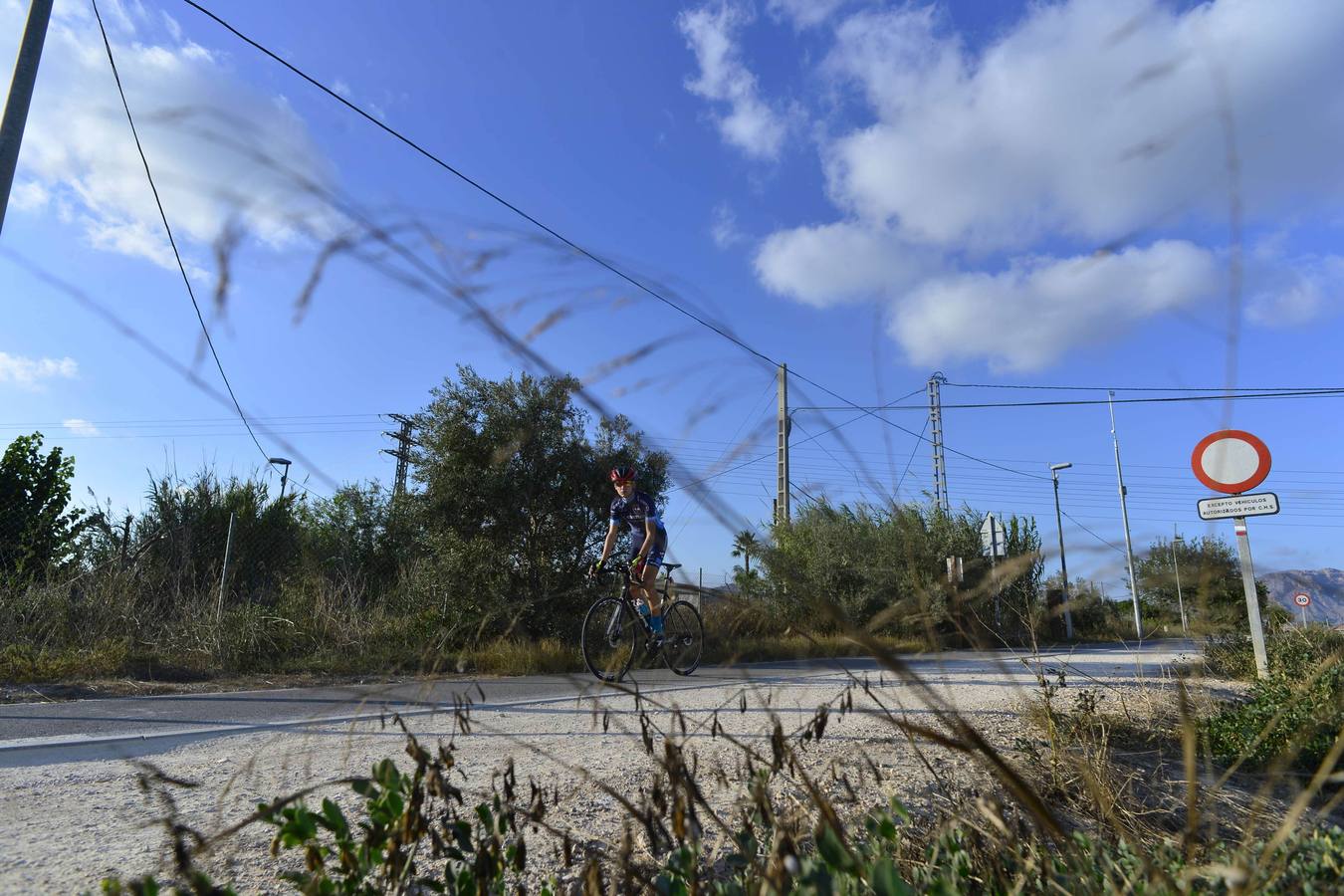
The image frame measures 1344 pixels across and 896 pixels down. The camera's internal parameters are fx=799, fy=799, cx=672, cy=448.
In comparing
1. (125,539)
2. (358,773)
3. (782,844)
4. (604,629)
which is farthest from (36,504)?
(782,844)

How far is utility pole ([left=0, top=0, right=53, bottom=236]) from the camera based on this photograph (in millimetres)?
5055

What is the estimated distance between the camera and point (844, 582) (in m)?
17.6

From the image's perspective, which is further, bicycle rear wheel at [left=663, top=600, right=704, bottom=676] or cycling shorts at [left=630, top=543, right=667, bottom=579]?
bicycle rear wheel at [left=663, top=600, right=704, bottom=676]

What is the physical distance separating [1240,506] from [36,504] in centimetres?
1713

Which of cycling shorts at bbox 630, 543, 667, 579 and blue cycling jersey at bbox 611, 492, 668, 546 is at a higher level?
blue cycling jersey at bbox 611, 492, 668, 546

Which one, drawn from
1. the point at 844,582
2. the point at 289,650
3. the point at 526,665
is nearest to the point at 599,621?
the point at 526,665

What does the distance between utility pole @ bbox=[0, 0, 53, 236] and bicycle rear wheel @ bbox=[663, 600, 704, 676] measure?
237 inches

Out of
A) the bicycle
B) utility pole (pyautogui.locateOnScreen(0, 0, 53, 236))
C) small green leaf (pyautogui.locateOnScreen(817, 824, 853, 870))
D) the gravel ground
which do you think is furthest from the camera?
the bicycle

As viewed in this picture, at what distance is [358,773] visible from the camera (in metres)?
3.20

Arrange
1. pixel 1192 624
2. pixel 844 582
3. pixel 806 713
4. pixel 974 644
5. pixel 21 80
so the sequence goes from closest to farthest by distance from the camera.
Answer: pixel 1192 624, pixel 974 644, pixel 806 713, pixel 21 80, pixel 844 582

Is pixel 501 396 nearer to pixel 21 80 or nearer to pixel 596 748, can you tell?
pixel 21 80

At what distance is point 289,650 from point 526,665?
298 centimetres

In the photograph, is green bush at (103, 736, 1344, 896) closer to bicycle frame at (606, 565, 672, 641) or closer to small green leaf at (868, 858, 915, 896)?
small green leaf at (868, 858, 915, 896)

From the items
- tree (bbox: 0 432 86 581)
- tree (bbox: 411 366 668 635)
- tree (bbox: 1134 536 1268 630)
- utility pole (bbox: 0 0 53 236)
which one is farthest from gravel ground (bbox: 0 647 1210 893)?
tree (bbox: 0 432 86 581)
